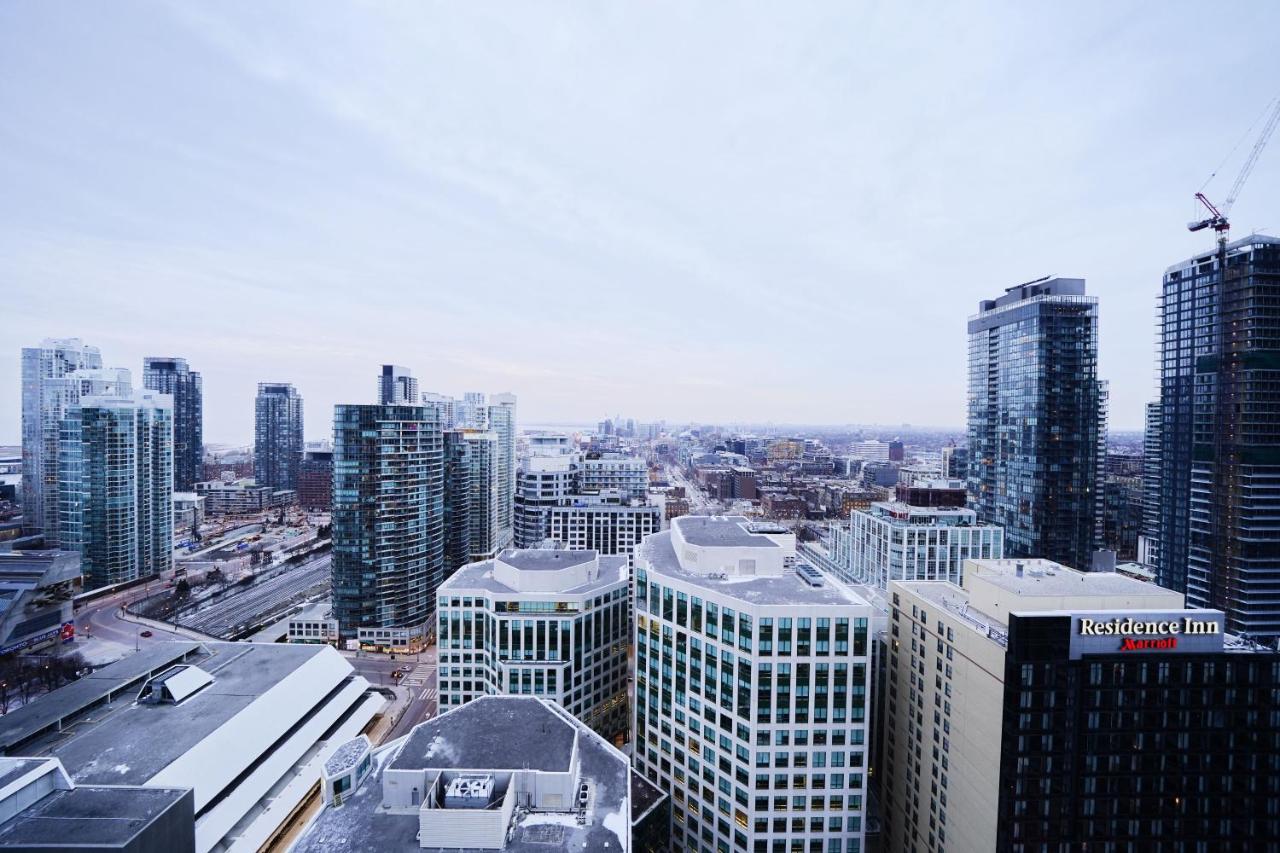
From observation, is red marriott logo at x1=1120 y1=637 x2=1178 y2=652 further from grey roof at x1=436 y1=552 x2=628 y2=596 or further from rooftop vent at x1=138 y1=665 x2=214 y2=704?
rooftop vent at x1=138 y1=665 x2=214 y2=704

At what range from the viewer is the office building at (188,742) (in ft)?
141

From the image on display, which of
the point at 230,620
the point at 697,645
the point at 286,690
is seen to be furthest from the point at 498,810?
the point at 230,620

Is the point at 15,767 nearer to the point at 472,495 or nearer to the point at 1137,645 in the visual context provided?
the point at 1137,645

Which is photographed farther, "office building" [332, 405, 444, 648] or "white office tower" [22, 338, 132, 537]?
"white office tower" [22, 338, 132, 537]

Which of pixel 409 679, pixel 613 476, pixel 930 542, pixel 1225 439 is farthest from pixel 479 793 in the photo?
pixel 1225 439

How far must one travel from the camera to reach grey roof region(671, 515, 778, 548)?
67.5 metres

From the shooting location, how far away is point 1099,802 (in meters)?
48.5

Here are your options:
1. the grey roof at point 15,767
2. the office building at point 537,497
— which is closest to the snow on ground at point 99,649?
the grey roof at point 15,767

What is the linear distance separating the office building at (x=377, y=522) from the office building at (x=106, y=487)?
80777 millimetres

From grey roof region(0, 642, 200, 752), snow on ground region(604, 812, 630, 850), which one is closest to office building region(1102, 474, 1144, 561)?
snow on ground region(604, 812, 630, 850)

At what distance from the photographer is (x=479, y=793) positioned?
39.6 m

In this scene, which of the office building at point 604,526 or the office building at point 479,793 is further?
the office building at point 604,526

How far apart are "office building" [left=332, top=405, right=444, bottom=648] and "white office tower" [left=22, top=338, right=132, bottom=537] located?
400 ft

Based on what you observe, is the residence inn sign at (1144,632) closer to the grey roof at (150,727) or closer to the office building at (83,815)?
the office building at (83,815)
